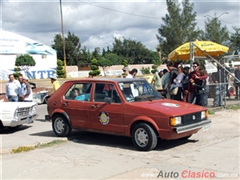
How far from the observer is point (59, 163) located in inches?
266

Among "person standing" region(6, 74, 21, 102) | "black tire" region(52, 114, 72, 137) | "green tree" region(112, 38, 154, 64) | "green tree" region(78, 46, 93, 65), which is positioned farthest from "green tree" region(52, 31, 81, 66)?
"black tire" region(52, 114, 72, 137)

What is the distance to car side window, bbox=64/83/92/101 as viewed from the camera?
28.5 ft

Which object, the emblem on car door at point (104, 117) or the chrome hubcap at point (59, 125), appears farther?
the chrome hubcap at point (59, 125)

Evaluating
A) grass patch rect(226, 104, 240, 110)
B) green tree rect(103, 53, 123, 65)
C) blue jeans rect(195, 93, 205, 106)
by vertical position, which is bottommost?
grass patch rect(226, 104, 240, 110)

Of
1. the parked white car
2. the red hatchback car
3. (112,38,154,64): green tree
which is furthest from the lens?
(112,38,154,64): green tree

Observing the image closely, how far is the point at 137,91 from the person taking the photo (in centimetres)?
825

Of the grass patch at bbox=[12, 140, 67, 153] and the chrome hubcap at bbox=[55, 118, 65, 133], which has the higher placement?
the chrome hubcap at bbox=[55, 118, 65, 133]

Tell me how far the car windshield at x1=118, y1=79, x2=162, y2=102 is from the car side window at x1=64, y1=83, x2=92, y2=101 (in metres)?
0.95

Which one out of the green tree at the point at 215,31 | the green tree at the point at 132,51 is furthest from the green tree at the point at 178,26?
the green tree at the point at 132,51

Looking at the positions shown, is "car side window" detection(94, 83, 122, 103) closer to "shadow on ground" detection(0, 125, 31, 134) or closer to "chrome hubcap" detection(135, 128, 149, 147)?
"chrome hubcap" detection(135, 128, 149, 147)

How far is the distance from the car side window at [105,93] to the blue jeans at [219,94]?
6.51 m

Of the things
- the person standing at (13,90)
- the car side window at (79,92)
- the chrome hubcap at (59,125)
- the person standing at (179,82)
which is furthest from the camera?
the person standing at (13,90)

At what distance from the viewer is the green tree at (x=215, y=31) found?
46000 mm

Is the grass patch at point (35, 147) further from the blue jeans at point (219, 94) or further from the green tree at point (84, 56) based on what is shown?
the green tree at point (84, 56)
